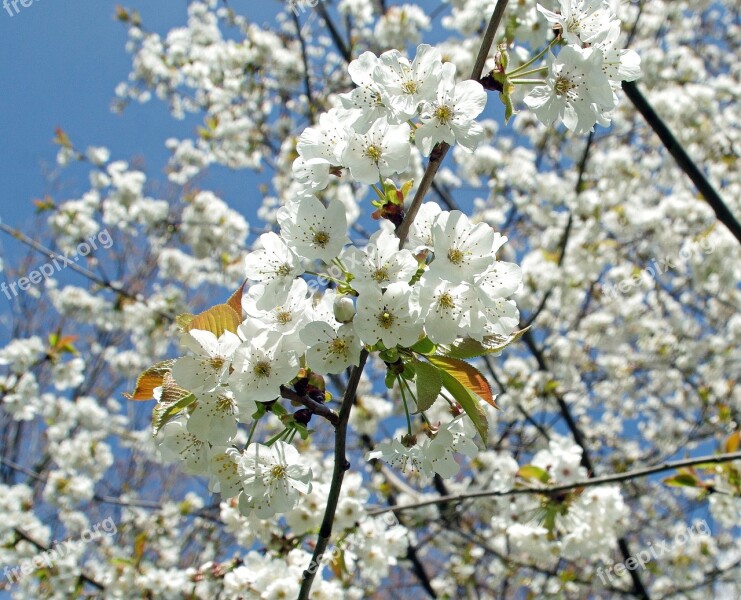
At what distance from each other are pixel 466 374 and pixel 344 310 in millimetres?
292

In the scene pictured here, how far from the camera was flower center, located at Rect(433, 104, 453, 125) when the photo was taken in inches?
44.7

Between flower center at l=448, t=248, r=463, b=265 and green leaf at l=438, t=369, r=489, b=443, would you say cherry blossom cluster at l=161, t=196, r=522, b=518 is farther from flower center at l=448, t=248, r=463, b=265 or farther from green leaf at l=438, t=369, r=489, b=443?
green leaf at l=438, t=369, r=489, b=443

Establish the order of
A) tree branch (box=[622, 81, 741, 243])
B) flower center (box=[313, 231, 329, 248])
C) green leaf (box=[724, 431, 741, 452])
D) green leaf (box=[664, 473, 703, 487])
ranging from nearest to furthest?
flower center (box=[313, 231, 329, 248]) → tree branch (box=[622, 81, 741, 243]) → green leaf (box=[664, 473, 703, 487]) → green leaf (box=[724, 431, 741, 452])

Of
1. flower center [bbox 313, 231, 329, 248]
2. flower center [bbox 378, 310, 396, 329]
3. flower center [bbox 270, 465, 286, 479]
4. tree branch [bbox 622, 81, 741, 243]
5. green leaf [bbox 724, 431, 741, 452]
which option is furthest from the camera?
green leaf [bbox 724, 431, 741, 452]

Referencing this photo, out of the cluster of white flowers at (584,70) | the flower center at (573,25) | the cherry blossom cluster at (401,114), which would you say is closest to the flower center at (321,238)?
the cherry blossom cluster at (401,114)

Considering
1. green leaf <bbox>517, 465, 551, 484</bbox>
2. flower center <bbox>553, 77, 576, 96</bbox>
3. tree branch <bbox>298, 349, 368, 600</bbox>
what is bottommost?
tree branch <bbox>298, 349, 368, 600</bbox>

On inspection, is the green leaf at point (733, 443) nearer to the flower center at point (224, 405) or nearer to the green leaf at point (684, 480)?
the green leaf at point (684, 480)

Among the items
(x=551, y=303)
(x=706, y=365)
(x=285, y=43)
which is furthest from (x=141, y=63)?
(x=706, y=365)

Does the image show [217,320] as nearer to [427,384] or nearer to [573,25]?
[427,384]

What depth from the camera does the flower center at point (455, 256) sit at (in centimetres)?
107

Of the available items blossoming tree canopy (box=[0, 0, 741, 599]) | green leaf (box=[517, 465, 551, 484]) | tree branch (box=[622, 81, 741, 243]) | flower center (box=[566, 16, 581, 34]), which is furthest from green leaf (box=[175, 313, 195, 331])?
green leaf (box=[517, 465, 551, 484])

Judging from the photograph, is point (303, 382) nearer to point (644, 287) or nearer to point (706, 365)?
point (644, 287)

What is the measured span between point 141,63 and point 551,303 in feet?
18.4

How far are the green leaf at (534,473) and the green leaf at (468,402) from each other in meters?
1.41
